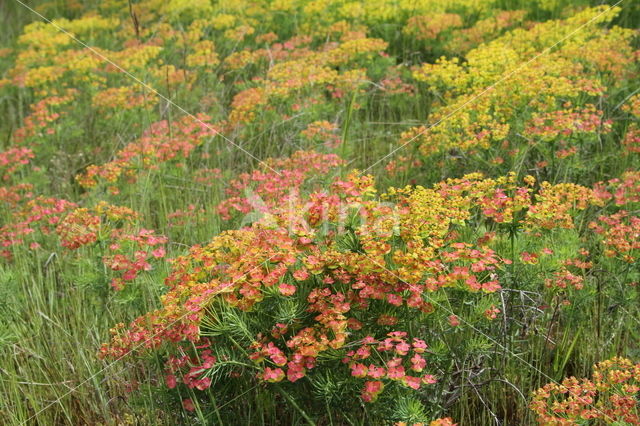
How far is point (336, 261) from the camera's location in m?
2.10

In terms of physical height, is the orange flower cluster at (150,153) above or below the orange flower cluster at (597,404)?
above

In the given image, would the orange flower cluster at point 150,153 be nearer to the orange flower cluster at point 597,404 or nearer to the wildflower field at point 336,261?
the wildflower field at point 336,261

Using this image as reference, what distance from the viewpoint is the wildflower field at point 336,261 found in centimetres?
210

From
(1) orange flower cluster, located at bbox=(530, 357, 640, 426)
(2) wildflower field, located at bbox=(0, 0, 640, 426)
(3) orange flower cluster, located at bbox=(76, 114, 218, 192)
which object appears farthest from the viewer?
(3) orange flower cluster, located at bbox=(76, 114, 218, 192)

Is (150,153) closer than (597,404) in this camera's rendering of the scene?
No

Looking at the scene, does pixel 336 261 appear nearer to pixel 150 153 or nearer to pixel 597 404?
pixel 597 404

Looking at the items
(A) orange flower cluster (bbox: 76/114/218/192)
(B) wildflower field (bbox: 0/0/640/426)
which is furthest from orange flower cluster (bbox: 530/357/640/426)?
(A) orange flower cluster (bbox: 76/114/218/192)

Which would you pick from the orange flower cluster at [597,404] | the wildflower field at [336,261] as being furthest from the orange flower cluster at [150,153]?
the orange flower cluster at [597,404]

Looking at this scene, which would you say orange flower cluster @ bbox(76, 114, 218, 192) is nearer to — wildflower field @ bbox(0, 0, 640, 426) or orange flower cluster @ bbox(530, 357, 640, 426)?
wildflower field @ bbox(0, 0, 640, 426)

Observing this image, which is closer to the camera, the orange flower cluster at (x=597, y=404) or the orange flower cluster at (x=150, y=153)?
the orange flower cluster at (x=597, y=404)

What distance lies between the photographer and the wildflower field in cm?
210

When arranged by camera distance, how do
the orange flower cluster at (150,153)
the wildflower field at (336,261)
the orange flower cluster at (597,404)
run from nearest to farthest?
the orange flower cluster at (597,404) < the wildflower field at (336,261) < the orange flower cluster at (150,153)

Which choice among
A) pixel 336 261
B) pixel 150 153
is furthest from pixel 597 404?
pixel 150 153

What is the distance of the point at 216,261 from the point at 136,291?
1.77 ft
